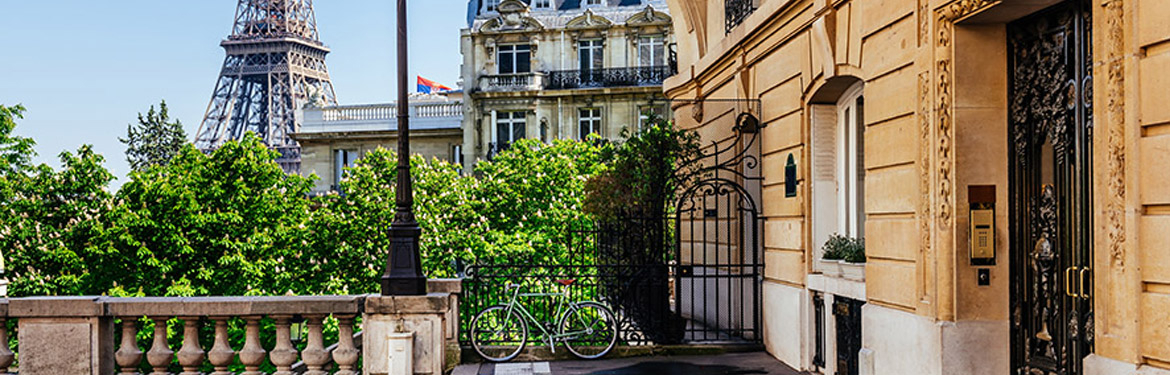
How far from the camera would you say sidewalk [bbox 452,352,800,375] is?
1296 cm

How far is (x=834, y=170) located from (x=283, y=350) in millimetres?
6050

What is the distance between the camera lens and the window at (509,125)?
51719 millimetres

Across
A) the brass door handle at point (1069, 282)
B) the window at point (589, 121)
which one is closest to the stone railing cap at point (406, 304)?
the brass door handle at point (1069, 282)

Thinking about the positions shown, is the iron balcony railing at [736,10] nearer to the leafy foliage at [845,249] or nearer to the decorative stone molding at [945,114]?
the leafy foliage at [845,249]

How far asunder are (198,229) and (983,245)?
30290mm

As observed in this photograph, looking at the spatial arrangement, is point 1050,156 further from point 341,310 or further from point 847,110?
point 341,310

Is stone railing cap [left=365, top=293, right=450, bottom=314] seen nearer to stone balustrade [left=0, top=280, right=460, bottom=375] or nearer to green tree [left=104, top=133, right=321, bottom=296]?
stone balustrade [left=0, top=280, right=460, bottom=375]

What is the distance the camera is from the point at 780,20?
44.1 ft

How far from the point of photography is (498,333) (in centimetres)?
1454

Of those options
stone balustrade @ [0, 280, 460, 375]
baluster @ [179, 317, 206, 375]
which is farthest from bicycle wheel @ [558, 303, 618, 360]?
baluster @ [179, 317, 206, 375]

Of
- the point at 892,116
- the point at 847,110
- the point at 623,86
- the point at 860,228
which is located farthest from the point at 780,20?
the point at 623,86

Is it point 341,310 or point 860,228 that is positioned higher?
point 860,228

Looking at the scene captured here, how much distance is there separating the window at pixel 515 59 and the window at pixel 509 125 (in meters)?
1.92

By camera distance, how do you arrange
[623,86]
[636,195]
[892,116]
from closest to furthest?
1. [892,116]
2. [636,195]
3. [623,86]
